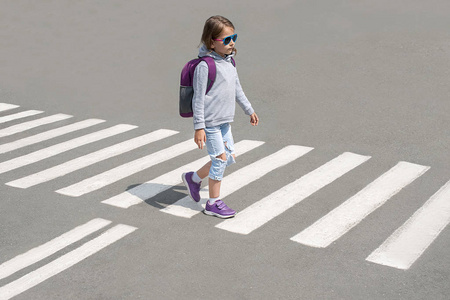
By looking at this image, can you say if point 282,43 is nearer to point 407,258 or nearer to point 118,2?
point 118,2

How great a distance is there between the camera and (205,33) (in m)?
6.92

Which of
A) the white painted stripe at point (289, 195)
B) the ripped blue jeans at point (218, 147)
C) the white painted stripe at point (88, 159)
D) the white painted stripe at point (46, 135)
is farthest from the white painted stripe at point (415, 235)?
the white painted stripe at point (46, 135)

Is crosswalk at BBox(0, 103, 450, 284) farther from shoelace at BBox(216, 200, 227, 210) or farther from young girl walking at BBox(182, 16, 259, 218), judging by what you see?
young girl walking at BBox(182, 16, 259, 218)

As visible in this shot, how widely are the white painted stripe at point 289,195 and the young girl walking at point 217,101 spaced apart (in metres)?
0.24

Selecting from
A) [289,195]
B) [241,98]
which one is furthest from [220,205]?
[241,98]

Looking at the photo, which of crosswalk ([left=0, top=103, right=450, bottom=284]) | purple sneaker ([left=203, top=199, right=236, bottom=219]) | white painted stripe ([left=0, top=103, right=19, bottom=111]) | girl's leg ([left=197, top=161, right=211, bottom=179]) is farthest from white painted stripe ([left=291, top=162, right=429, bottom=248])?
white painted stripe ([left=0, top=103, right=19, bottom=111])

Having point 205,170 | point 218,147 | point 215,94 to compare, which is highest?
point 215,94

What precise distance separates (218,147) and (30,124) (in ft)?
19.7

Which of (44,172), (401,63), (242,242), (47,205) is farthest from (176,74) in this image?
(242,242)

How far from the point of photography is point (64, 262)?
20.7 ft

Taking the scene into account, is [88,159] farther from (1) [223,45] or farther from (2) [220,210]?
(1) [223,45]

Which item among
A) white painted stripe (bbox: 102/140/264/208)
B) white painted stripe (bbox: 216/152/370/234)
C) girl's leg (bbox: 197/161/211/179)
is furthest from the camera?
white painted stripe (bbox: 102/140/264/208)

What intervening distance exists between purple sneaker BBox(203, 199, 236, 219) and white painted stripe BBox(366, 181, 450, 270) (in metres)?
1.78

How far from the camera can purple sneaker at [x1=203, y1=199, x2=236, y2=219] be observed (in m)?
7.41
